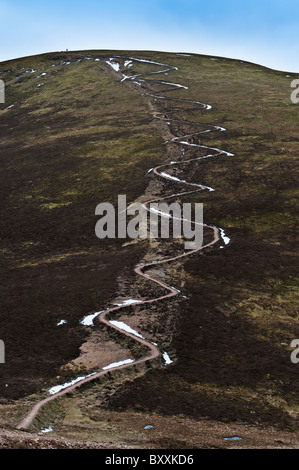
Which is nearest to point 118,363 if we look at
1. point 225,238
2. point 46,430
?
point 46,430

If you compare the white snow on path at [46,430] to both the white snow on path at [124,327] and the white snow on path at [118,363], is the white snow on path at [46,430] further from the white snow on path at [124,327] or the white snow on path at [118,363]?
the white snow on path at [124,327]

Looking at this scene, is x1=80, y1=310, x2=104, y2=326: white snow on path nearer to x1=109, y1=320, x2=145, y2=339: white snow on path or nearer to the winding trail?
the winding trail

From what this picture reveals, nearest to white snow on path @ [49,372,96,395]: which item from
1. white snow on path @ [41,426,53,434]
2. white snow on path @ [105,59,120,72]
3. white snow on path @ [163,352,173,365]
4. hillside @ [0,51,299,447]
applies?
hillside @ [0,51,299,447]

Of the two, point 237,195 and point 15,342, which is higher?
point 237,195

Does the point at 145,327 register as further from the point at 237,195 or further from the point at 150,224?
the point at 237,195

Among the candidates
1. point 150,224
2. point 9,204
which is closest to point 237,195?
point 150,224

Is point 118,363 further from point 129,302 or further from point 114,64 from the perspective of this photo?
point 114,64

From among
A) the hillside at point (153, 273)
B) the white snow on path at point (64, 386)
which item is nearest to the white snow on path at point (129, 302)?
the hillside at point (153, 273)

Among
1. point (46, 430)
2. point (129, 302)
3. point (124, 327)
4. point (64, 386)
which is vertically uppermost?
point (129, 302)
